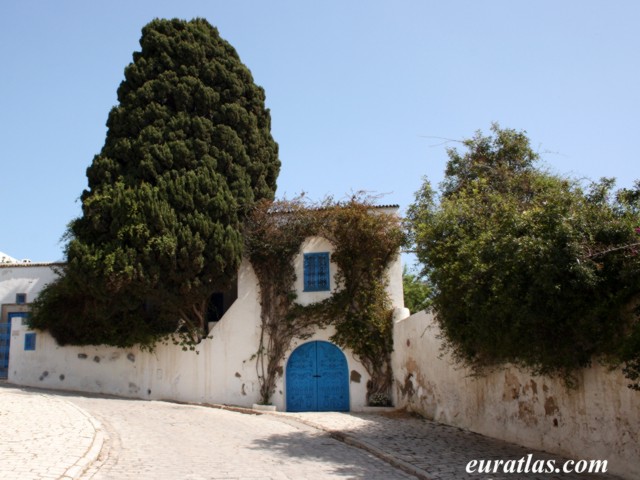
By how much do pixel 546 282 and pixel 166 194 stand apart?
38.4ft

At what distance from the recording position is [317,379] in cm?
1709

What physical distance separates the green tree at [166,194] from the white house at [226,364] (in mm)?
700

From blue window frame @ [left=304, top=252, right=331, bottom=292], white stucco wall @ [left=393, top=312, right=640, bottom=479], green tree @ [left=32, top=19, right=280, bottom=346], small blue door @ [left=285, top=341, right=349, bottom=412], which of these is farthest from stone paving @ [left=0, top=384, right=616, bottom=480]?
blue window frame @ [left=304, top=252, right=331, bottom=292]

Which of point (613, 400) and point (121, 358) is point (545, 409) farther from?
point (121, 358)

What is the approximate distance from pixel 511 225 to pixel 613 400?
278 cm

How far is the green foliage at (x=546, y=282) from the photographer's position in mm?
7191

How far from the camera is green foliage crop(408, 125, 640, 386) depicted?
7191 mm

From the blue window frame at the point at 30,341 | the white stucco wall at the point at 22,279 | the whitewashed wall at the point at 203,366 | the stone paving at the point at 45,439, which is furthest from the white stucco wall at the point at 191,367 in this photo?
the stone paving at the point at 45,439

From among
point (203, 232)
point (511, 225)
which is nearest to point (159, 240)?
point (203, 232)

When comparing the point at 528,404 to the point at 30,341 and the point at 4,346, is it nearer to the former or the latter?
the point at 30,341

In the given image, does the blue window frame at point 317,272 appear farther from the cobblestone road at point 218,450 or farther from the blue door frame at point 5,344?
the blue door frame at point 5,344

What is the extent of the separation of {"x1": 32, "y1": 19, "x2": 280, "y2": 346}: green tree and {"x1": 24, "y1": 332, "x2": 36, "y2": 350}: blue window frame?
2.42 feet

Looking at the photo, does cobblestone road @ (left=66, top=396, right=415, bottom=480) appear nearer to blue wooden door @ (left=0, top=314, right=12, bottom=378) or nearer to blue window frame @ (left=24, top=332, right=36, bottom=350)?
blue window frame @ (left=24, top=332, right=36, bottom=350)

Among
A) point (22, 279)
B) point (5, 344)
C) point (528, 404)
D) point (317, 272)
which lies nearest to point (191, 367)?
point (317, 272)
